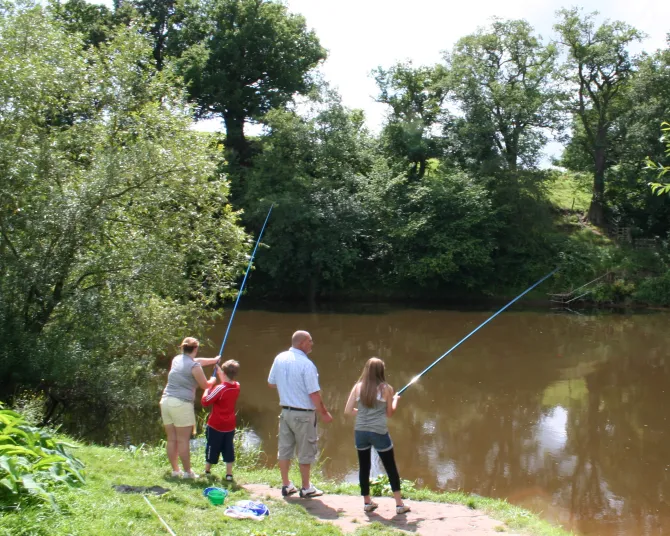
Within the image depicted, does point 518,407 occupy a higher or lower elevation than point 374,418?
lower

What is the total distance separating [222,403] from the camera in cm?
666

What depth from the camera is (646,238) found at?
3306cm

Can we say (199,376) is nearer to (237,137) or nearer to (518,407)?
(518,407)

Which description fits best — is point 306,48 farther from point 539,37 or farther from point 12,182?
point 12,182

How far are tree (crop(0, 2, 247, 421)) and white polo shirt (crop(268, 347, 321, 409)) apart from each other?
513cm

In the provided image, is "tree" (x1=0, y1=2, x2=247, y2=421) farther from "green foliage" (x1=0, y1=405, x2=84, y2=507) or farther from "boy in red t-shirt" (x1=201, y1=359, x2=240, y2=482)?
"green foliage" (x1=0, y1=405, x2=84, y2=507)

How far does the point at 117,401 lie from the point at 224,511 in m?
5.88

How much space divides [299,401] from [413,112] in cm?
3044

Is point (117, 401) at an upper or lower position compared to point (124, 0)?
lower

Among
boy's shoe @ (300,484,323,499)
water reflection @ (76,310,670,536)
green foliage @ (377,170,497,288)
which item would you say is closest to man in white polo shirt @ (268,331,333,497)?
boy's shoe @ (300,484,323,499)

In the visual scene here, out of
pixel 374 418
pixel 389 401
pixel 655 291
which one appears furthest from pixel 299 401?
pixel 655 291

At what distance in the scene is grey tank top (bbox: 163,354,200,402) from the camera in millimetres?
6461

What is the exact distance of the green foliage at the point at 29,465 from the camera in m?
4.14

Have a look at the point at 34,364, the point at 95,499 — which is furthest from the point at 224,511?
the point at 34,364
